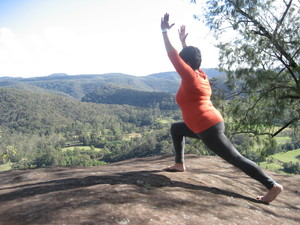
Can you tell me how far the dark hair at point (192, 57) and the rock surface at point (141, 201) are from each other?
138 centimetres

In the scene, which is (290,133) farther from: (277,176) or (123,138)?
(123,138)

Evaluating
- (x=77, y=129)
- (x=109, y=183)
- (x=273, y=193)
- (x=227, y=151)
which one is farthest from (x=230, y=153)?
(x=77, y=129)

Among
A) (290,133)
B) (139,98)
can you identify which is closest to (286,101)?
(290,133)

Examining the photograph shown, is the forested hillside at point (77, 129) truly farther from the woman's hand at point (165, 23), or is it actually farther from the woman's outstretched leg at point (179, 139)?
the woman's hand at point (165, 23)

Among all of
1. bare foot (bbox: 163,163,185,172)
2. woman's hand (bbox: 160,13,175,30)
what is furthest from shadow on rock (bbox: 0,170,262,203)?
woman's hand (bbox: 160,13,175,30)

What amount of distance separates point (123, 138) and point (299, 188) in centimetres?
10176

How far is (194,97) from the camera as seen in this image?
2.62 m

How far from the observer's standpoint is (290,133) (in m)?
9.05

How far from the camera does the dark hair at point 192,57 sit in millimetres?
2688

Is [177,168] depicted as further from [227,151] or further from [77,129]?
[77,129]

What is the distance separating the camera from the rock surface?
69.9 inches

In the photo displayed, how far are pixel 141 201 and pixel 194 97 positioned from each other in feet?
3.95

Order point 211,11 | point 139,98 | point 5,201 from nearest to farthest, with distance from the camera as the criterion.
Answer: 1. point 5,201
2. point 211,11
3. point 139,98

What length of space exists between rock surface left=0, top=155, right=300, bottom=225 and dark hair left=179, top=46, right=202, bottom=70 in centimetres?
138
